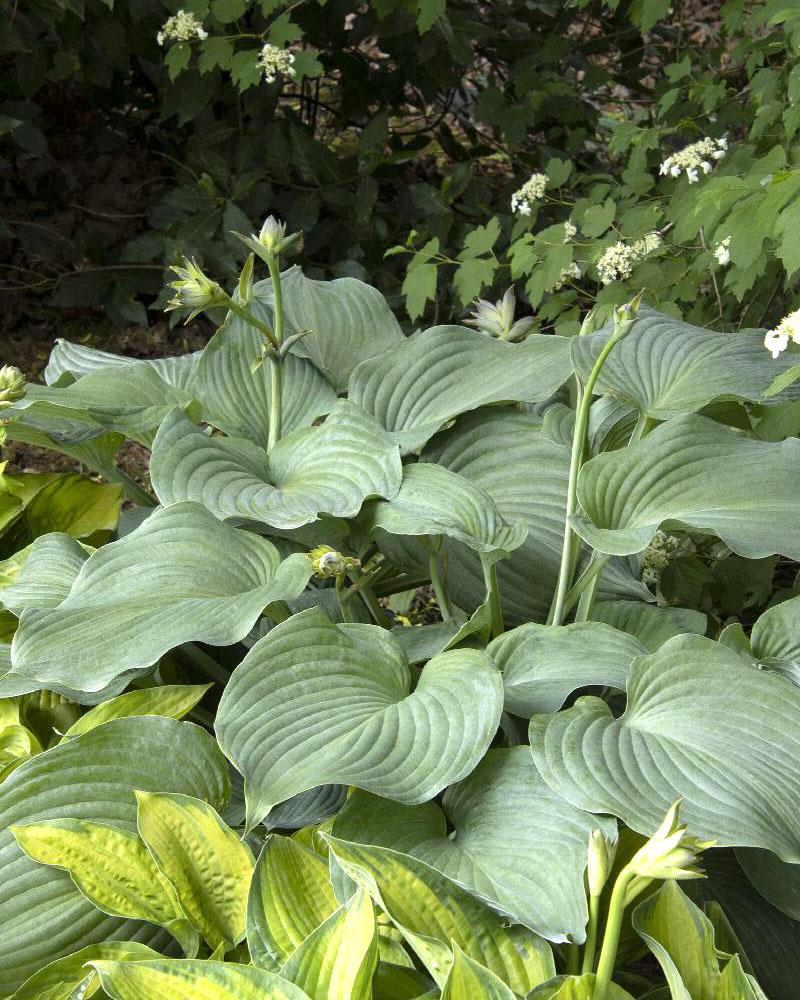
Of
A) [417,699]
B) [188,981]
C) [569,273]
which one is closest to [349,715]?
[417,699]

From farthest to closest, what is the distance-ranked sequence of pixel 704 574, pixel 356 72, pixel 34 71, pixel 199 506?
pixel 356 72 < pixel 34 71 < pixel 704 574 < pixel 199 506

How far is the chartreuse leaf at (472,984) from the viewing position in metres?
0.74

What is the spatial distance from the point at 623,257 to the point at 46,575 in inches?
48.1

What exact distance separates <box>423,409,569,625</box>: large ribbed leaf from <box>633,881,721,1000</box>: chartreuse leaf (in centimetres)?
50

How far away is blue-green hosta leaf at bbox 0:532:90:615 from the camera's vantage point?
1233 millimetres

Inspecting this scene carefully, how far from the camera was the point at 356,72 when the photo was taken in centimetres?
324

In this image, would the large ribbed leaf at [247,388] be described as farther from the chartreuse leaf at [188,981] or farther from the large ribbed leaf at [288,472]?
the chartreuse leaf at [188,981]

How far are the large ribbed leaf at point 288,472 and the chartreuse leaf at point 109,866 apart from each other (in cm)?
38

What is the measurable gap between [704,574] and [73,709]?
3.24 ft

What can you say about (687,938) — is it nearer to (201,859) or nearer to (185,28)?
(201,859)

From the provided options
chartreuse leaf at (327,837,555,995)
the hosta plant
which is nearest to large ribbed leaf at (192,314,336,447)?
the hosta plant

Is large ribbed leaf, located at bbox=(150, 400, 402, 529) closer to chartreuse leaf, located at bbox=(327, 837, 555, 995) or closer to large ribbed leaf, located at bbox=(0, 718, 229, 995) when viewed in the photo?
large ribbed leaf, located at bbox=(0, 718, 229, 995)

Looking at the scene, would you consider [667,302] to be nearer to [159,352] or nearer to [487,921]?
[487,921]

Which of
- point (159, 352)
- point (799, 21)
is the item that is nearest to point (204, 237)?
point (159, 352)
